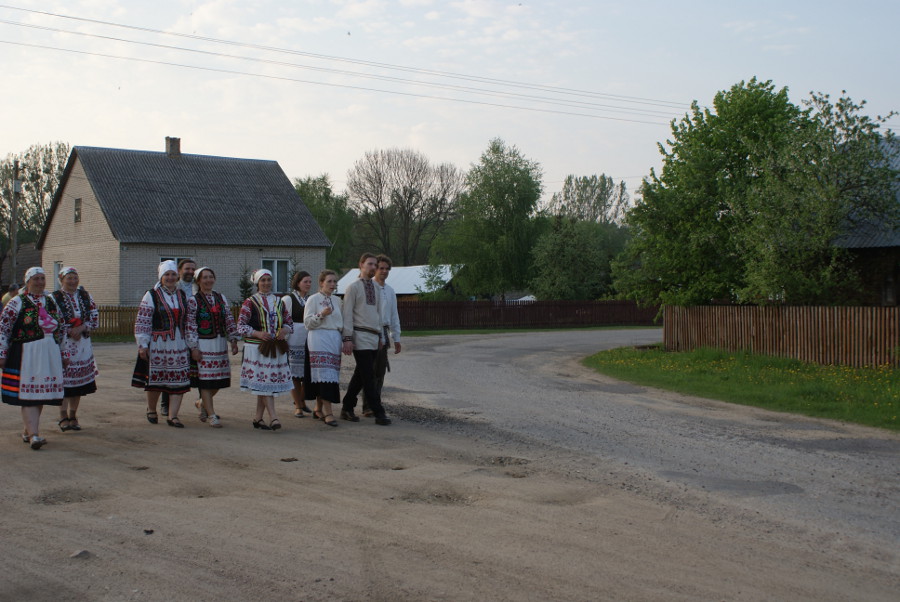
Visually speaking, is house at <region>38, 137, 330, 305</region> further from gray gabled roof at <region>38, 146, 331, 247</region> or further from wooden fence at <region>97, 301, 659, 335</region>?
wooden fence at <region>97, 301, 659, 335</region>

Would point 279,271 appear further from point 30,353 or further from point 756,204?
point 30,353

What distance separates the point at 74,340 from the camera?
9.12 m

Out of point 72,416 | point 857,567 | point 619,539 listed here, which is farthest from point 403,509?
point 72,416

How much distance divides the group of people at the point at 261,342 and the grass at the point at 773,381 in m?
6.36

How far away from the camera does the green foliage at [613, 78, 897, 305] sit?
18656 mm

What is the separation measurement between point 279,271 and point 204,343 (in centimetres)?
2927

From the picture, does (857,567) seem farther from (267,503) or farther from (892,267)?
(892,267)

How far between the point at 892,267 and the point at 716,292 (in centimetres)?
479

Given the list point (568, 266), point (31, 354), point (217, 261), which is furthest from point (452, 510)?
point (568, 266)

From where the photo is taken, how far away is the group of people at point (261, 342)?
9445 millimetres

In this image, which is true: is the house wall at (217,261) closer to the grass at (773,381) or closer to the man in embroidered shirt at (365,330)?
the grass at (773,381)

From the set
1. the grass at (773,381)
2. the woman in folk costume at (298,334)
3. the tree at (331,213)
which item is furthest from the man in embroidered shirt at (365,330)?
the tree at (331,213)

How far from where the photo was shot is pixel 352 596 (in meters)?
4.27

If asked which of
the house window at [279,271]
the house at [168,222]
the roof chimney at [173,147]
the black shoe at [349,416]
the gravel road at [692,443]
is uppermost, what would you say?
the roof chimney at [173,147]
